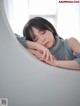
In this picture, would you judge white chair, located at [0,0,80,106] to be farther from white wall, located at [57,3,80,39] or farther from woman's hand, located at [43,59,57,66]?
white wall, located at [57,3,80,39]

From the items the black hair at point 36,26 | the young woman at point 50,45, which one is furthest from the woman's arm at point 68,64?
the black hair at point 36,26

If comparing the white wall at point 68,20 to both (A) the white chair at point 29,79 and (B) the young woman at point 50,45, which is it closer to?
(B) the young woman at point 50,45

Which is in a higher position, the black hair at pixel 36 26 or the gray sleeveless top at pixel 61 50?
the black hair at pixel 36 26

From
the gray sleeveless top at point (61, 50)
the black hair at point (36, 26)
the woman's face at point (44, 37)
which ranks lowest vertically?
the gray sleeveless top at point (61, 50)

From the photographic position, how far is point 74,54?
818mm

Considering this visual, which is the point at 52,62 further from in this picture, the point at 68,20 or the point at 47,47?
the point at 68,20

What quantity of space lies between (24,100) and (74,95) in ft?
0.60

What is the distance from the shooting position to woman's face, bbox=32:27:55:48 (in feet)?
2.70

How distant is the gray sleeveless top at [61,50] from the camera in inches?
32.4

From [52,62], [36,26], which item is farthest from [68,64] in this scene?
[36,26]

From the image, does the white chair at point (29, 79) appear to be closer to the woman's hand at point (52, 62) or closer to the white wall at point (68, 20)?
the woman's hand at point (52, 62)

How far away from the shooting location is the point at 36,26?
0.82 m

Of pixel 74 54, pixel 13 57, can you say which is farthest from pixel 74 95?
pixel 13 57

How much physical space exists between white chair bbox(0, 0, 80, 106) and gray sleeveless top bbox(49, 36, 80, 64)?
0.05 meters
